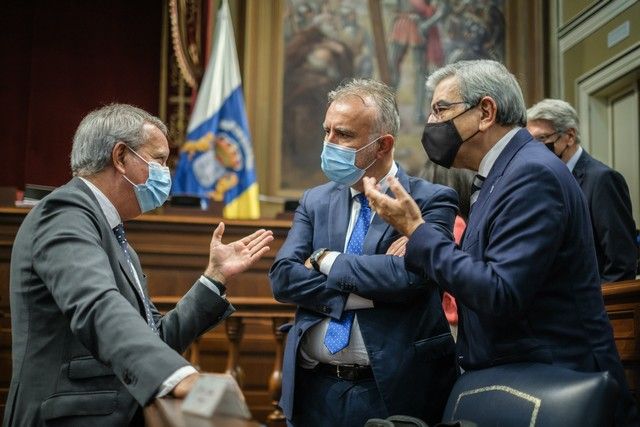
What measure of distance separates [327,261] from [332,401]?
1.55 ft

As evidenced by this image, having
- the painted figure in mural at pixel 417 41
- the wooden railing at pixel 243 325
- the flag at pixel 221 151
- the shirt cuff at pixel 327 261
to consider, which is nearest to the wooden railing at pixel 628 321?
the shirt cuff at pixel 327 261

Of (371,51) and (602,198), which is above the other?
(371,51)

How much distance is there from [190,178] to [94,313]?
5805 millimetres

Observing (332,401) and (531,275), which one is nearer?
(531,275)

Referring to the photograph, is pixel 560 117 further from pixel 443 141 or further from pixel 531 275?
pixel 531 275

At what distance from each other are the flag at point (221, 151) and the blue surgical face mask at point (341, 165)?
4575mm

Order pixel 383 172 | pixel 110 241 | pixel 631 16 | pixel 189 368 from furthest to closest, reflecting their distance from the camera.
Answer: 1. pixel 631 16
2. pixel 383 172
3. pixel 110 241
4. pixel 189 368

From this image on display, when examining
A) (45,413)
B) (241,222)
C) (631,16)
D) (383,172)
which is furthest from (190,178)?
(45,413)

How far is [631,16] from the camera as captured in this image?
7.68 meters

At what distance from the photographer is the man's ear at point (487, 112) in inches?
112

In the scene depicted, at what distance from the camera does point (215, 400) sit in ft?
4.73

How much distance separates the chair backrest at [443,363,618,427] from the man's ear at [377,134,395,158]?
3.46 ft

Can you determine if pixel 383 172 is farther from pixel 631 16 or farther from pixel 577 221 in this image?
pixel 631 16

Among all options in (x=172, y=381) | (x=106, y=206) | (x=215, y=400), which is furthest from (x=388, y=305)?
(x=215, y=400)
